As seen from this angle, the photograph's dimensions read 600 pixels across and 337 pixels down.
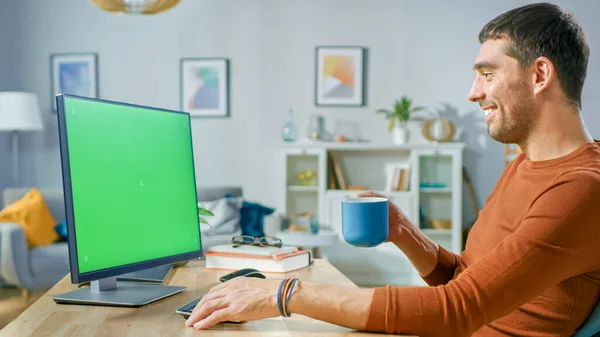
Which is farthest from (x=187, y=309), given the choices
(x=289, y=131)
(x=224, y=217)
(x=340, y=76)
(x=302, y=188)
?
(x=340, y=76)

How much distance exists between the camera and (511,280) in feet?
3.28

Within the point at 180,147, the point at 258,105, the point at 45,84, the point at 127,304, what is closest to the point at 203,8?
the point at 258,105

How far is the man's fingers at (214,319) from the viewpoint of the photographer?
1.05 metres

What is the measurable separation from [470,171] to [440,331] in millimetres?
4545

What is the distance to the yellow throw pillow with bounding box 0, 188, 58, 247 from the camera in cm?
418

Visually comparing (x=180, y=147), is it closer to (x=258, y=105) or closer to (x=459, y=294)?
(x=459, y=294)

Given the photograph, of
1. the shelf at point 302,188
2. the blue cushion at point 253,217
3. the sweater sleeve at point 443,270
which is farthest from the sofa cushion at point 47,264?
the sweater sleeve at point 443,270

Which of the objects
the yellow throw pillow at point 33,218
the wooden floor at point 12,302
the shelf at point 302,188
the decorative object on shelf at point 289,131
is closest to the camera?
the wooden floor at point 12,302

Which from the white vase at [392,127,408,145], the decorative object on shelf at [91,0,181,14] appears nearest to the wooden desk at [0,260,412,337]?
the decorative object on shelf at [91,0,181,14]

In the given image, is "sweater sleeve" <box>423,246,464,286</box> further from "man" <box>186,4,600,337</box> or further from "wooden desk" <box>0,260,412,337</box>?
"wooden desk" <box>0,260,412,337</box>

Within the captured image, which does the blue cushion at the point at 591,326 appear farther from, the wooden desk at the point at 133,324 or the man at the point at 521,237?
the wooden desk at the point at 133,324

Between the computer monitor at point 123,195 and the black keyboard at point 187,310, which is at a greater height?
the computer monitor at point 123,195

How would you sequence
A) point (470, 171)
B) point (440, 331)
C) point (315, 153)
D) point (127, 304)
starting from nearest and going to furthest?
point (440, 331) → point (127, 304) → point (315, 153) → point (470, 171)

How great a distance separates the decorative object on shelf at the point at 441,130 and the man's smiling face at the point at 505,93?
389cm
